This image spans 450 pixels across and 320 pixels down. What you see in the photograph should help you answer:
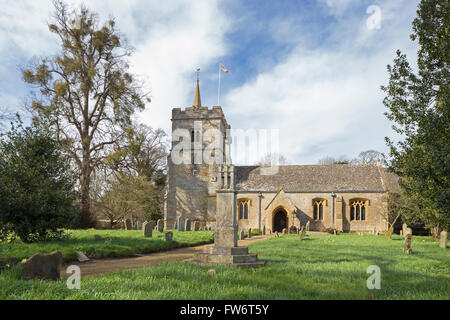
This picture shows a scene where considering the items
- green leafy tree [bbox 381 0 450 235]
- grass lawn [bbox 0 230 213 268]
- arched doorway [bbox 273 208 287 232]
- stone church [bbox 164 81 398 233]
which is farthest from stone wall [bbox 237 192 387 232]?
green leafy tree [bbox 381 0 450 235]

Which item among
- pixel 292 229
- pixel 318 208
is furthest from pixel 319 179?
pixel 292 229

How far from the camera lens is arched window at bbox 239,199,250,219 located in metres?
32.5

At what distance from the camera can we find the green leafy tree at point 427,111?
7.76 m

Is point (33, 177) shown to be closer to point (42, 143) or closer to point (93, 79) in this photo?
point (42, 143)

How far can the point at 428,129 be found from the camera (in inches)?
324

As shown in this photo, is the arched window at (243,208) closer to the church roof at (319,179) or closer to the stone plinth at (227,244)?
the church roof at (319,179)

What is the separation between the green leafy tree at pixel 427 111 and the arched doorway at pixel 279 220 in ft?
69.2

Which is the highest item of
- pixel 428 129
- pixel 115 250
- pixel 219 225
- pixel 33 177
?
pixel 428 129

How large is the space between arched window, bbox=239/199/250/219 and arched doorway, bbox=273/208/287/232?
2.99 meters

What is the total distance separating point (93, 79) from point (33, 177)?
Answer: 15941mm

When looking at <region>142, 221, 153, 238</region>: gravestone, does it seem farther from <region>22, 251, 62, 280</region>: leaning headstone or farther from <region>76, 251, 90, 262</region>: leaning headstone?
<region>22, 251, 62, 280</region>: leaning headstone

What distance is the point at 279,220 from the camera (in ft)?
103

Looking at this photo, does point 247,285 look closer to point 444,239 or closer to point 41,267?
point 41,267
